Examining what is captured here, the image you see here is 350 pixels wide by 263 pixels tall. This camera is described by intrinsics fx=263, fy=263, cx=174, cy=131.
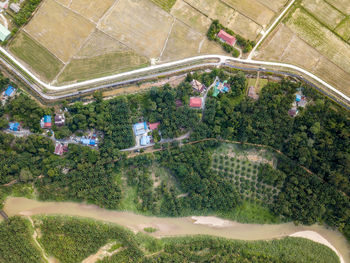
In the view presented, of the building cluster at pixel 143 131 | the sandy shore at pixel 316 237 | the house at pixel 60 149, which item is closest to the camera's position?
the sandy shore at pixel 316 237

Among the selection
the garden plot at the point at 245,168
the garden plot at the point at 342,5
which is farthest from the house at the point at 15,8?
the garden plot at the point at 342,5

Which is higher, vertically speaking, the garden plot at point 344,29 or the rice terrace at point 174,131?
the garden plot at point 344,29

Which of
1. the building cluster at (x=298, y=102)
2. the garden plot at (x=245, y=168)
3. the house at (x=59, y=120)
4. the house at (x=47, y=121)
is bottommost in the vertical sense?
the house at (x=47, y=121)

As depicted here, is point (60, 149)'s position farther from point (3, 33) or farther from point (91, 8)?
point (91, 8)

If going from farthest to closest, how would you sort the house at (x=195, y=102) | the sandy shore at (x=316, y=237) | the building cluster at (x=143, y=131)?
the building cluster at (x=143, y=131) → the house at (x=195, y=102) → the sandy shore at (x=316, y=237)

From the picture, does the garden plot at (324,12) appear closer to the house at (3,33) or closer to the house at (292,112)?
the house at (292,112)

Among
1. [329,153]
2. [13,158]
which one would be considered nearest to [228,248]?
[329,153]
